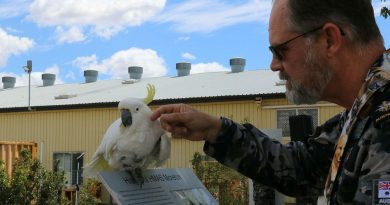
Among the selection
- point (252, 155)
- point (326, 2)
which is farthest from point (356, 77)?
point (252, 155)

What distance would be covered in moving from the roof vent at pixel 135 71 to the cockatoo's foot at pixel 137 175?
1694cm

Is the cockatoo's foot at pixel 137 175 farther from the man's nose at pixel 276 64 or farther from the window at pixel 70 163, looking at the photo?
the window at pixel 70 163

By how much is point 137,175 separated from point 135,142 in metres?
0.28

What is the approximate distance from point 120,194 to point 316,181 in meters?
1.05

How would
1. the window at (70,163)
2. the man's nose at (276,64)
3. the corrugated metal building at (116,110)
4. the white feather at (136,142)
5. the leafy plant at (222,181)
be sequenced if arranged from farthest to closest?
1. the window at (70,163)
2. the corrugated metal building at (116,110)
3. the leafy plant at (222,181)
4. the white feather at (136,142)
5. the man's nose at (276,64)

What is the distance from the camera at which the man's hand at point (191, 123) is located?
2.20 metres

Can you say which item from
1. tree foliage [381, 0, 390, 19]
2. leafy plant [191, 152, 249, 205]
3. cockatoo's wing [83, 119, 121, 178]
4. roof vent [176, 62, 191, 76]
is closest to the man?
cockatoo's wing [83, 119, 121, 178]

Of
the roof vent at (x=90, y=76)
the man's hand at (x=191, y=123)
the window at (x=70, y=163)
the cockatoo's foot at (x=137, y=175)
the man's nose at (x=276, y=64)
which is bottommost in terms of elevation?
the window at (x=70, y=163)

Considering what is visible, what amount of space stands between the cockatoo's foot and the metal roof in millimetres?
10836

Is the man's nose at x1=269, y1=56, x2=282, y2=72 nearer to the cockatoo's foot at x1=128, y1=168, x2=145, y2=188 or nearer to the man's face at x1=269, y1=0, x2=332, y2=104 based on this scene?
the man's face at x1=269, y1=0, x2=332, y2=104

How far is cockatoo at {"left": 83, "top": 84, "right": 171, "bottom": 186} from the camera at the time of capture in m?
2.74

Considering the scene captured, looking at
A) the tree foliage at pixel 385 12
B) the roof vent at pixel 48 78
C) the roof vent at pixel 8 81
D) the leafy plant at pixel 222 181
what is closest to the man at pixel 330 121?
the tree foliage at pixel 385 12

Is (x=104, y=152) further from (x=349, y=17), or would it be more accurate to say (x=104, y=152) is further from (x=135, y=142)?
(x=349, y=17)

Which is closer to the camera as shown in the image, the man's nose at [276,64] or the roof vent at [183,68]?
the man's nose at [276,64]
